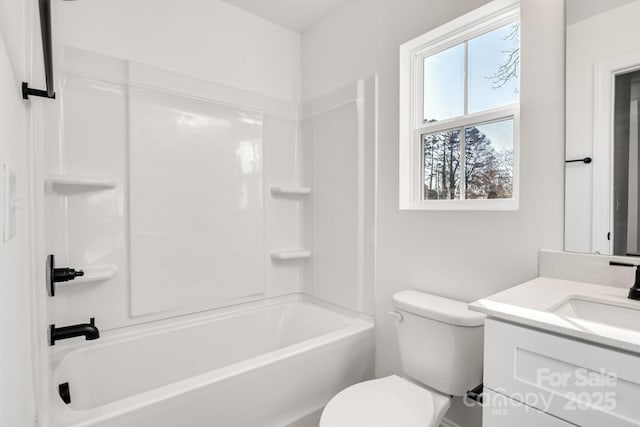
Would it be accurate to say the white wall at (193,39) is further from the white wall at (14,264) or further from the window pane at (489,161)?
the window pane at (489,161)

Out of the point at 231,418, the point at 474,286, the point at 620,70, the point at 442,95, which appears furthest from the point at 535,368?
the point at 442,95

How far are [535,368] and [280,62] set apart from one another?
2.47 m

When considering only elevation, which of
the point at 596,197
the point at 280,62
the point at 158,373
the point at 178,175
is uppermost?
the point at 280,62

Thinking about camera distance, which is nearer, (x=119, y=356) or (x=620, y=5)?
(x=620, y=5)

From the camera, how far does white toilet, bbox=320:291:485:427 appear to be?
1.27 meters

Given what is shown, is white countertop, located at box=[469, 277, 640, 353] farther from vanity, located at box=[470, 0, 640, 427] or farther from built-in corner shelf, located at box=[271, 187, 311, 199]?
built-in corner shelf, located at box=[271, 187, 311, 199]

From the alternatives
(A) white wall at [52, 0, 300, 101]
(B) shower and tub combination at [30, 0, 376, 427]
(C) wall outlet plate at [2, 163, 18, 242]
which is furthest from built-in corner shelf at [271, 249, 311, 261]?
(C) wall outlet plate at [2, 163, 18, 242]

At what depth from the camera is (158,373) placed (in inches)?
72.2

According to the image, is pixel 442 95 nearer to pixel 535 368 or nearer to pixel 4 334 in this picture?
pixel 535 368

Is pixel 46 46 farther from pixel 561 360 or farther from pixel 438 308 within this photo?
pixel 438 308

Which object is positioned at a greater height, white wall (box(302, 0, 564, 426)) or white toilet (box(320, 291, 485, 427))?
white wall (box(302, 0, 564, 426))

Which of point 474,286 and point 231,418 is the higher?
point 474,286

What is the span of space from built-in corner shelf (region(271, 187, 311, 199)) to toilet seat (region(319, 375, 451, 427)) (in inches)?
54.3

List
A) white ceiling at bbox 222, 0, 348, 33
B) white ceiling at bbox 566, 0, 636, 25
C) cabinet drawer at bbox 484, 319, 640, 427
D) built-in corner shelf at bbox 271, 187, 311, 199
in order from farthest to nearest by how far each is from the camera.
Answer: built-in corner shelf at bbox 271, 187, 311, 199 → white ceiling at bbox 222, 0, 348, 33 → white ceiling at bbox 566, 0, 636, 25 → cabinet drawer at bbox 484, 319, 640, 427
